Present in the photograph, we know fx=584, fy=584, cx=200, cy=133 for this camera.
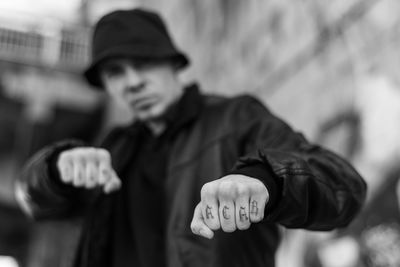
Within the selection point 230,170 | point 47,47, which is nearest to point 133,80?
point 230,170

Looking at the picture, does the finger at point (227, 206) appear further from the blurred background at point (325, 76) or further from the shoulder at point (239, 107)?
the blurred background at point (325, 76)

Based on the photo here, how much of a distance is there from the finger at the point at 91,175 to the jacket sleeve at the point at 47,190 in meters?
0.17

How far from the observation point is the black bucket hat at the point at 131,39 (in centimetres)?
157

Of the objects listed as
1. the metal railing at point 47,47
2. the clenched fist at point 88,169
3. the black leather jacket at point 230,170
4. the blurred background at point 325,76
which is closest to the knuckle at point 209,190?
the black leather jacket at point 230,170

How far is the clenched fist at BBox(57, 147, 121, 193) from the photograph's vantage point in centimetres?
131

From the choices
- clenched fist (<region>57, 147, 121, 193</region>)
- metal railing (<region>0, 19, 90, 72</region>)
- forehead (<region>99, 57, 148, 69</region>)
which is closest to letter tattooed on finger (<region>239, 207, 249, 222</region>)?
clenched fist (<region>57, 147, 121, 193</region>)

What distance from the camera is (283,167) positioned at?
41.9 inches

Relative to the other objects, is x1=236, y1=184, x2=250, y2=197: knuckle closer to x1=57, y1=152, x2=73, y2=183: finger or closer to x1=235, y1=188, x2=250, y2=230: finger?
x1=235, y1=188, x2=250, y2=230: finger

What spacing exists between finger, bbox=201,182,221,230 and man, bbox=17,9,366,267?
8 cm

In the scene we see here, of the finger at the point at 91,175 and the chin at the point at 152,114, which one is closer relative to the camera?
the finger at the point at 91,175

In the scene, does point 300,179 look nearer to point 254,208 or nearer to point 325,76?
point 254,208

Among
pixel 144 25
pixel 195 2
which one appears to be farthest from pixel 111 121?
pixel 144 25

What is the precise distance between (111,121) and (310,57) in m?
5.82

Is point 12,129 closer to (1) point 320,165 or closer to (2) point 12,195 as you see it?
(2) point 12,195
